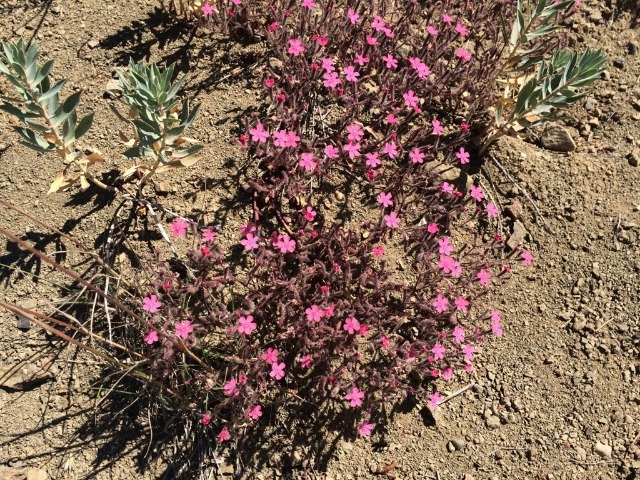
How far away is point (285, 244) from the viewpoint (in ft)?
12.1

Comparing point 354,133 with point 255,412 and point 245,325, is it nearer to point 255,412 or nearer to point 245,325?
point 245,325

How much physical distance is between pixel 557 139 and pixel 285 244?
265 centimetres

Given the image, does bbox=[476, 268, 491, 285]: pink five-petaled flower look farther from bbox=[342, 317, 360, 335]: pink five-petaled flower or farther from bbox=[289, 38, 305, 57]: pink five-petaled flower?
bbox=[289, 38, 305, 57]: pink five-petaled flower

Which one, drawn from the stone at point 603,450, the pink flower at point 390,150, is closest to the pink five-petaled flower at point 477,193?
the pink flower at point 390,150

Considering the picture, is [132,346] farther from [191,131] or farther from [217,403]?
[191,131]

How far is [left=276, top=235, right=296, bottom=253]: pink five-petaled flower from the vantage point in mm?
3678

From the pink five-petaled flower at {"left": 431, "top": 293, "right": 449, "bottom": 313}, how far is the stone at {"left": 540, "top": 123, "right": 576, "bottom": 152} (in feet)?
6.13

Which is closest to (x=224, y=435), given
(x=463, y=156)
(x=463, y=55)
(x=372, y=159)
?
(x=372, y=159)

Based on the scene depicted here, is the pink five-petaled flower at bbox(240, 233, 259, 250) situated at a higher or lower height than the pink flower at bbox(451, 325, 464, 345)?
higher

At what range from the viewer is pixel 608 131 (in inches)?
187

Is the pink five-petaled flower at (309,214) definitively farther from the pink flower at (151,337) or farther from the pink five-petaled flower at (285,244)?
the pink flower at (151,337)

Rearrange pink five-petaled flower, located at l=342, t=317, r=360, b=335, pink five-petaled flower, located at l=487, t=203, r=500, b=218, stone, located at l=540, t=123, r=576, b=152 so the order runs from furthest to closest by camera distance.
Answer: stone, located at l=540, t=123, r=576, b=152 → pink five-petaled flower, located at l=487, t=203, r=500, b=218 → pink five-petaled flower, located at l=342, t=317, r=360, b=335

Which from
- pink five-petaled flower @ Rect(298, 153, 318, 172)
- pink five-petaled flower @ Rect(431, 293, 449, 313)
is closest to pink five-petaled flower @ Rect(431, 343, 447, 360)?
pink five-petaled flower @ Rect(431, 293, 449, 313)

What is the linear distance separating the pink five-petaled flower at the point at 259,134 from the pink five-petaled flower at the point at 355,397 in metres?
1.90
